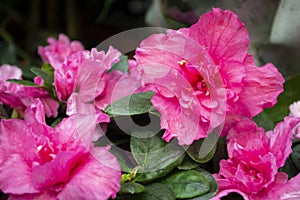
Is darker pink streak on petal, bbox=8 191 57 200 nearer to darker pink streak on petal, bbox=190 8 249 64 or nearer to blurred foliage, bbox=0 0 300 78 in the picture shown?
darker pink streak on petal, bbox=190 8 249 64

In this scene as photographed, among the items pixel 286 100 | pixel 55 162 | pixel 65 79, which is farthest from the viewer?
pixel 286 100

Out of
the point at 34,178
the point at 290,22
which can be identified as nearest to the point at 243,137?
the point at 34,178

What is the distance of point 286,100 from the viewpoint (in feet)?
2.16

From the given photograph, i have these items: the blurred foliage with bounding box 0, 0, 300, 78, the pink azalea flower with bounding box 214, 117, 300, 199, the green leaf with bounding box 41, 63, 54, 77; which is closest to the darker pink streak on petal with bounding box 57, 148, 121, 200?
the pink azalea flower with bounding box 214, 117, 300, 199

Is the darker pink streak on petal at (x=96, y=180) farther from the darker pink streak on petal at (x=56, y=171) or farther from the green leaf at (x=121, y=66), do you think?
the green leaf at (x=121, y=66)

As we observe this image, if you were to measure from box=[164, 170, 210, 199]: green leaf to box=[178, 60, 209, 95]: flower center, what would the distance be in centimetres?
8

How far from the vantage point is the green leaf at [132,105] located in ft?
1.61

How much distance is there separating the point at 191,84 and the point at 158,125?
6 centimetres

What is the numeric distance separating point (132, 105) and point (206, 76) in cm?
8

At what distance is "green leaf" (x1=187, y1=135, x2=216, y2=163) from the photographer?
48cm

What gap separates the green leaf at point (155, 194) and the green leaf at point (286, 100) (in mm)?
226

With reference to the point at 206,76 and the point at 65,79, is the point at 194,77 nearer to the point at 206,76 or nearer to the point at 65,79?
the point at 206,76

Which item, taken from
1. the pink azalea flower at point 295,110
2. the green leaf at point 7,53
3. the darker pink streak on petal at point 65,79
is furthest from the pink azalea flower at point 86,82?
the green leaf at point 7,53

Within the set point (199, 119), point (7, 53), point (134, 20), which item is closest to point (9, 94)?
point (199, 119)
